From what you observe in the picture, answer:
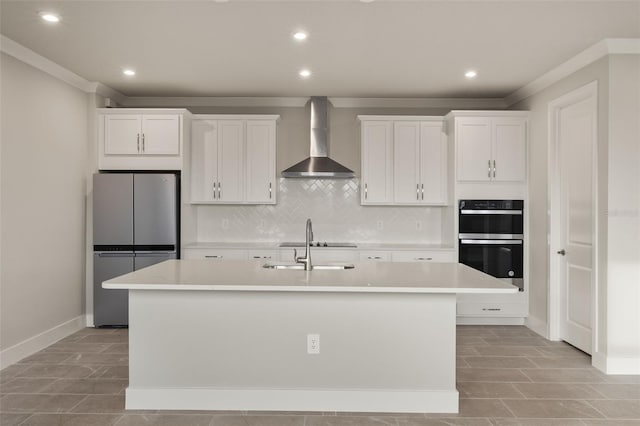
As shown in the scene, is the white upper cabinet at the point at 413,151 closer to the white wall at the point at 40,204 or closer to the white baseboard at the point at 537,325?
the white baseboard at the point at 537,325

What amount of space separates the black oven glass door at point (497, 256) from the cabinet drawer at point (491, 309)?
0.32 meters

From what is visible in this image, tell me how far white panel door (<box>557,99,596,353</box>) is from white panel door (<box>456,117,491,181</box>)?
2.50ft

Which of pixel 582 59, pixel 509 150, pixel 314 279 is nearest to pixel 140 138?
pixel 314 279

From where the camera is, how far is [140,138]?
5.07 m

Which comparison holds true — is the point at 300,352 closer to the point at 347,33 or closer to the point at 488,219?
the point at 347,33

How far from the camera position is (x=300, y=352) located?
2916 mm

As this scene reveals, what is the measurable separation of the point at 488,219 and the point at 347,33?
8.73 feet

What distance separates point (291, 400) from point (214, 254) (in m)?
2.54

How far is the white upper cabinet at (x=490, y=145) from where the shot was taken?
16.6ft

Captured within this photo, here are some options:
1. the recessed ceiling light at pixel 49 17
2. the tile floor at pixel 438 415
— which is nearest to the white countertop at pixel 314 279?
the tile floor at pixel 438 415

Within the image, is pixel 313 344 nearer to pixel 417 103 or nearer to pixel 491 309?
pixel 491 309

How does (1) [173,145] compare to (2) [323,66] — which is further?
(1) [173,145]

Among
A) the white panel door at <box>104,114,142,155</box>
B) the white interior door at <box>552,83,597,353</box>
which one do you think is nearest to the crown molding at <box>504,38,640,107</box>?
the white interior door at <box>552,83,597,353</box>

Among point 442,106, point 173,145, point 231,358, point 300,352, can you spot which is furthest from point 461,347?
point 173,145
